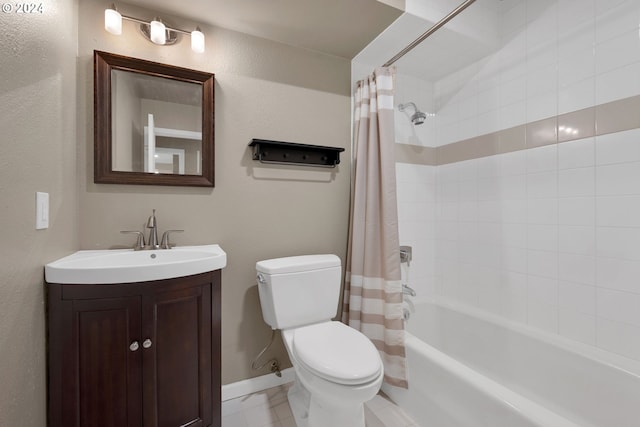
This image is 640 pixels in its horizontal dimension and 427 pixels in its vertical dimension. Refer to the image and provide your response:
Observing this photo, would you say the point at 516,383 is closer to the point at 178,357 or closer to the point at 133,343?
the point at 178,357

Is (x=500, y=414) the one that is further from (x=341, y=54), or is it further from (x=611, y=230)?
(x=341, y=54)

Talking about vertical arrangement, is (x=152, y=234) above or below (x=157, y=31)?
below

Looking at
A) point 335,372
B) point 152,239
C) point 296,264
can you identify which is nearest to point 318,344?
point 335,372

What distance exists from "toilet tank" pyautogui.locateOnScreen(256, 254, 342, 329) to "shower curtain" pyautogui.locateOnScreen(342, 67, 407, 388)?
0.23 m

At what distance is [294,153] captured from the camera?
1.71m

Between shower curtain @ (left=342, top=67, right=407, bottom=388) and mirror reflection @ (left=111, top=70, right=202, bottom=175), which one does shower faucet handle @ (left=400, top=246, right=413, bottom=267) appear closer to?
shower curtain @ (left=342, top=67, right=407, bottom=388)

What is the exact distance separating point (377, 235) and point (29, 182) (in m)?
1.57

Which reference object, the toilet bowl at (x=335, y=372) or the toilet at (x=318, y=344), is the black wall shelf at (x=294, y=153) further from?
the toilet bowl at (x=335, y=372)

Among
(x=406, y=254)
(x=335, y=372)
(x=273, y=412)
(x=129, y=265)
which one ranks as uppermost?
(x=129, y=265)

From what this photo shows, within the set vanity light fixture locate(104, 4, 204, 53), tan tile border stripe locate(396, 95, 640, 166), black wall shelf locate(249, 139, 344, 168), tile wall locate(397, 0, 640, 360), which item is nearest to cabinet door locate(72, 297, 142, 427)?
black wall shelf locate(249, 139, 344, 168)

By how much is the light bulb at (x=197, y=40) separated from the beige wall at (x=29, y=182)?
0.51 meters

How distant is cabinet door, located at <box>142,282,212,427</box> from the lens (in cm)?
104

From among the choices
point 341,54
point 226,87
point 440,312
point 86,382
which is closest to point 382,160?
point 341,54

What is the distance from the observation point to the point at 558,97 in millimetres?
1536
